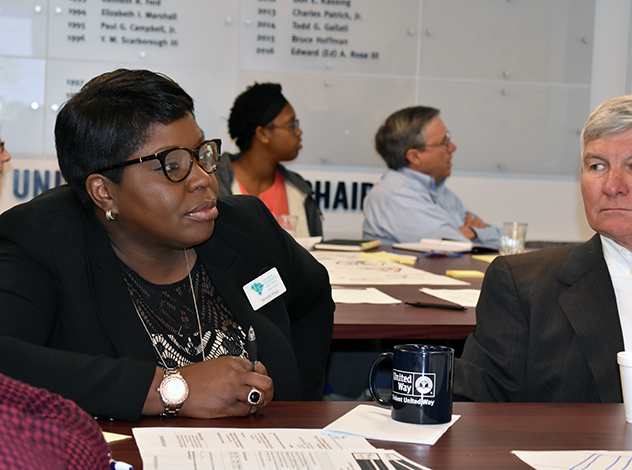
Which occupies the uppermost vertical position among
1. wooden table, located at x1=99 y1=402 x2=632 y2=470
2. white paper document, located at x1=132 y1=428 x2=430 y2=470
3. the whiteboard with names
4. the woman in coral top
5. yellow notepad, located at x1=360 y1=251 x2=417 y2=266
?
the whiteboard with names

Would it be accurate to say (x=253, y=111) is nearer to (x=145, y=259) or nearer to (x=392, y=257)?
(x=392, y=257)

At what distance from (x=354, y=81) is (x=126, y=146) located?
143 inches

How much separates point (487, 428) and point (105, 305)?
781 millimetres

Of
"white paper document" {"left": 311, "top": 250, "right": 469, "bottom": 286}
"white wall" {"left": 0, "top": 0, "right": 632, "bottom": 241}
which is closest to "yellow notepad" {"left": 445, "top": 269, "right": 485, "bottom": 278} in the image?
"white paper document" {"left": 311, "top": 250, "right": 469, "bottom": 286}

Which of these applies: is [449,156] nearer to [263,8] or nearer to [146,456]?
[263,8]

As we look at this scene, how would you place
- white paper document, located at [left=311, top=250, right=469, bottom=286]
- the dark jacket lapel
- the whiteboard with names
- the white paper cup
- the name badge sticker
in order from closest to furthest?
1. the white paper cup
2. the dark jacket lapel
3. the name badge sticker
4. white paper document, located at [left=311, top=250, right=469, bottom=286]
5. the whiteboard with names

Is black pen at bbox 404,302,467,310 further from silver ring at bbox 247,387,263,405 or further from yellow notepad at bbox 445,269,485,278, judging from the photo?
silver ring at bbox 247,387,263,405

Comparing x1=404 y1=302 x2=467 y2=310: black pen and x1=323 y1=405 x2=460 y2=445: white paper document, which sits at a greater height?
x1=323 y1=405 x2=460 y2=445: white paper document

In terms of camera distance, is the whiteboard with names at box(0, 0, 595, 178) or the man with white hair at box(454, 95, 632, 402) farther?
A: the whiteboard with names at box(0, 0, 595, 178)

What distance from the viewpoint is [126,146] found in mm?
1486

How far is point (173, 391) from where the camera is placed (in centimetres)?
110

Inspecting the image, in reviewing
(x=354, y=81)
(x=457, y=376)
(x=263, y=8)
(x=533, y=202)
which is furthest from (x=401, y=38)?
(x=457, y=376)

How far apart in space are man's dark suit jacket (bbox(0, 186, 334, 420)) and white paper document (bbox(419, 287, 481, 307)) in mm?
515

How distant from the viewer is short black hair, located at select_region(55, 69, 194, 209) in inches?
58.2
